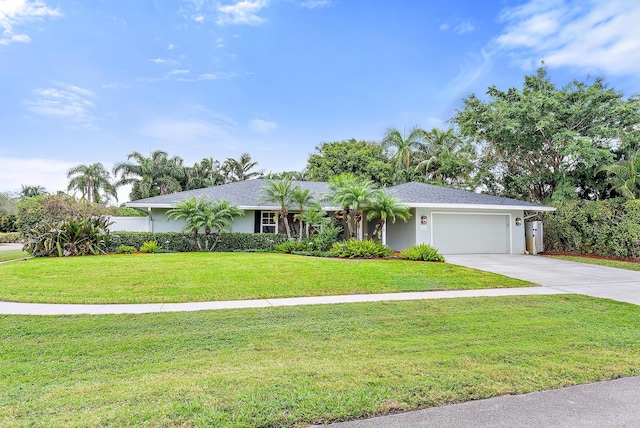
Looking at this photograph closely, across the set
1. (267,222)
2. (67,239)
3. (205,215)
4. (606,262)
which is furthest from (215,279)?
(606,262)

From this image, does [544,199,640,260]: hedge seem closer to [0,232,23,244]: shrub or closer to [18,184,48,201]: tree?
[0,232,23,244]: shrub

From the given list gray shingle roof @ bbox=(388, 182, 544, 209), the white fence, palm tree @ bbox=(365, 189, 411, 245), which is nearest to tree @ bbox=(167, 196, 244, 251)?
the white fence

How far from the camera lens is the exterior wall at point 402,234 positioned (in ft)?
51.7

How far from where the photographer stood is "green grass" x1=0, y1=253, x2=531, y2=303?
7461 mm

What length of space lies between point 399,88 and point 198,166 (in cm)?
2290

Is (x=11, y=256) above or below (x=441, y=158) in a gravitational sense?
below

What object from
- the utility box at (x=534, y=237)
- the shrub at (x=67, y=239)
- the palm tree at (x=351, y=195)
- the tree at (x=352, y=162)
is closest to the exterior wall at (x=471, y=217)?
the utility box at (x=534, y=237)

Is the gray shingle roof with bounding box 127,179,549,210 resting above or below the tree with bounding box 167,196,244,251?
above

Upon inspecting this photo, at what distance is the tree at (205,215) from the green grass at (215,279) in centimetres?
423

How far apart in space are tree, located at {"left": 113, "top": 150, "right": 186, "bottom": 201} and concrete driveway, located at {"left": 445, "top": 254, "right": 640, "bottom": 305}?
2739 cm

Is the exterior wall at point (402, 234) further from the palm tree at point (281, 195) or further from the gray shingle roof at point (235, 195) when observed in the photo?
the palm tree at point (281, 195)

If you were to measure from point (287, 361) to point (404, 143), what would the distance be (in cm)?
2793

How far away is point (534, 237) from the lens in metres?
17.0

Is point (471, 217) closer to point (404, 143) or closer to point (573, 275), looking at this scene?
point (573, 275)
